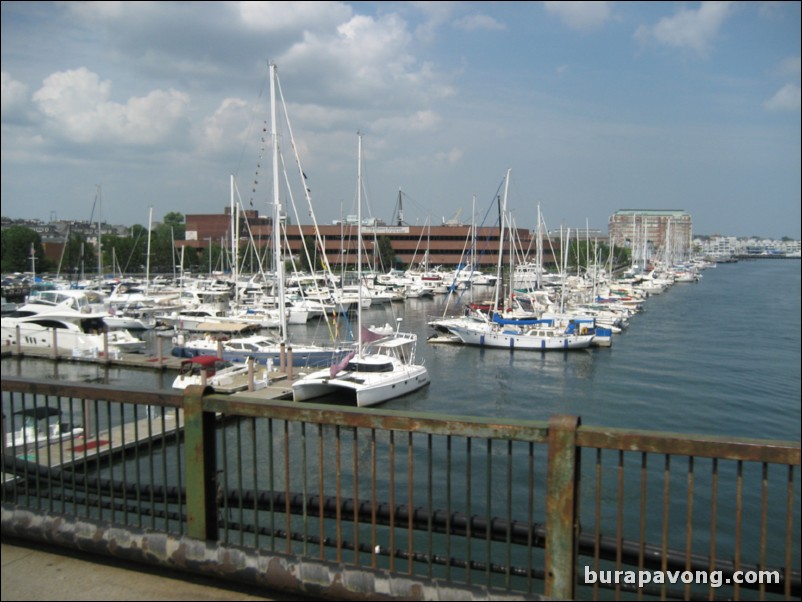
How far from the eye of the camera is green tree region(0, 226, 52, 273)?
9912 cm

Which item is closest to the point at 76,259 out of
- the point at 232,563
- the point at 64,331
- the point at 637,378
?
the point at 64,331

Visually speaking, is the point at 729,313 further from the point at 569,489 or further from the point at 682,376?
the point at 569,489

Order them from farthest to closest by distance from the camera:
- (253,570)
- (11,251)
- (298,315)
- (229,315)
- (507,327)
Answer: (11,251)
(298,315)
(229,315)
(507,327)
(253,570)

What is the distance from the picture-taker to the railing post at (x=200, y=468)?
4.53 metres

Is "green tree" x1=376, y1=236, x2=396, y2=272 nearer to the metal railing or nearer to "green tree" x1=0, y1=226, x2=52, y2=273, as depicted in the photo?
"green tree" x1=0, y1=226, x2=52, y2=273

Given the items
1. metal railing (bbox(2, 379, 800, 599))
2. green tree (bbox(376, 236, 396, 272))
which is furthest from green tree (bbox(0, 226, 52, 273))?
metal railing (bbox(2, 379, 800, 599))

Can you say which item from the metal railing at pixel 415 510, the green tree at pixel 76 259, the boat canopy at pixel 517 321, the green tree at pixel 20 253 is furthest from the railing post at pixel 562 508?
the green tree at pixel 20 253

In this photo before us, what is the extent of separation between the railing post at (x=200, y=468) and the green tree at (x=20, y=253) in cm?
10444

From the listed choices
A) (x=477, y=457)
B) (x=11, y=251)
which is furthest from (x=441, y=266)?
(x=477, y=457)

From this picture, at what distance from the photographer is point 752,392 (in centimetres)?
3127

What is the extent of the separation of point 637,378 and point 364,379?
1595cm

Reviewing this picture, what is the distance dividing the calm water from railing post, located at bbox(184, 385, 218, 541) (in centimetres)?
2134

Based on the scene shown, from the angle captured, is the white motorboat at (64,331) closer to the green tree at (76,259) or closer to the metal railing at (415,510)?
the metal railing at (415,510)

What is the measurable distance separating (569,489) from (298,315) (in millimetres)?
55686
